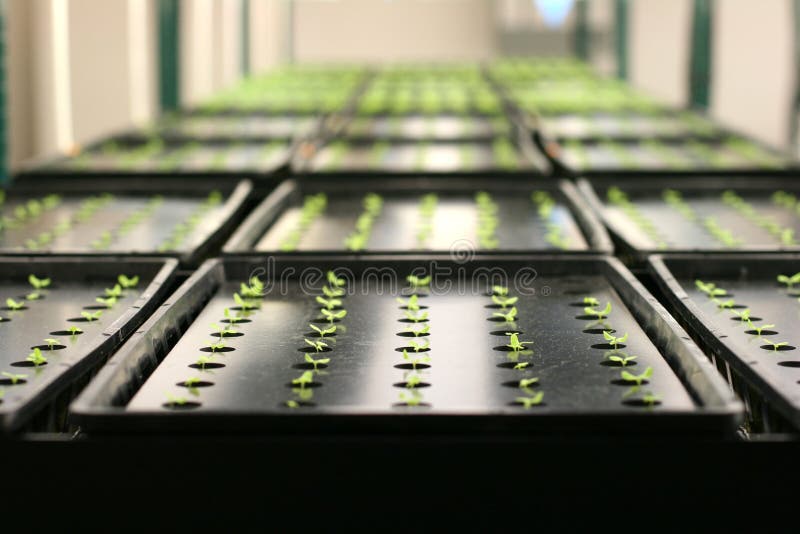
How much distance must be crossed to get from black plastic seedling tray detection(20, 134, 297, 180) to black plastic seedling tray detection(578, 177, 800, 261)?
5.21ft

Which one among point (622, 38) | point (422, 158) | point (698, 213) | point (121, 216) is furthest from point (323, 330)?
point (622, 38)

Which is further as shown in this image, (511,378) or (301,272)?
(301,272)

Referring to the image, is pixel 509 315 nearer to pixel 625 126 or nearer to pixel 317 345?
pixel 317 345

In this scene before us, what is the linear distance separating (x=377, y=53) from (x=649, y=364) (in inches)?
770

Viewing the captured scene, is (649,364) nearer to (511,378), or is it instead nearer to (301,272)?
(511,378)

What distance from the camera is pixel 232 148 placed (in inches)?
238

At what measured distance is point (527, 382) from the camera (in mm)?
2170

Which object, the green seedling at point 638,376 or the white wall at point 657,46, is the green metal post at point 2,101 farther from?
the white wall at point 657,46

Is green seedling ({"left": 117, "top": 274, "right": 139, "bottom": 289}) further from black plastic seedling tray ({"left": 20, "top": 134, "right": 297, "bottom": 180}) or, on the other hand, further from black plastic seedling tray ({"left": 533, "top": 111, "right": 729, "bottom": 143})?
black plastic seedling tray ({"left": 533, "top": 111, "right": 729, "bottom": 143})

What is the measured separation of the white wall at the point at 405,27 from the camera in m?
21.1
